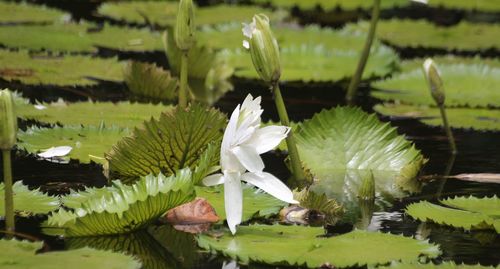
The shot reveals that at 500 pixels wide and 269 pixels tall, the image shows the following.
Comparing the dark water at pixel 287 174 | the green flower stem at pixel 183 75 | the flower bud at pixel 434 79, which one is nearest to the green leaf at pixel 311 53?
the dark water at pixel 287 174

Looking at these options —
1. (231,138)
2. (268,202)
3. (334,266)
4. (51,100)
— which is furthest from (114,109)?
(334,266)

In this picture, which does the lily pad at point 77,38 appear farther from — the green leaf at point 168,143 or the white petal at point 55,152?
the green leaf at point 168,143

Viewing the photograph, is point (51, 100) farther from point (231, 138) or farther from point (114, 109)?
point (231, 138)

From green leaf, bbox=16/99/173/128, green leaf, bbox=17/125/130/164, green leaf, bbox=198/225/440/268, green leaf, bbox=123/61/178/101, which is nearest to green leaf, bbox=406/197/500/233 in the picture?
green leaf, bbox=198/225/440/268

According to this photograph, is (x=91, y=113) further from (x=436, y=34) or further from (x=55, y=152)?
(x=436, y=34)

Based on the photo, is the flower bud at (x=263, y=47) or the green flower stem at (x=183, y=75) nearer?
the flower bud at (x=263, y=47)

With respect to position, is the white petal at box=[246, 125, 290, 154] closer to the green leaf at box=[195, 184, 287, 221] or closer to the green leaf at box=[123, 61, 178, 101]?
the green leaf at box=[195, 184, 287, 221]
